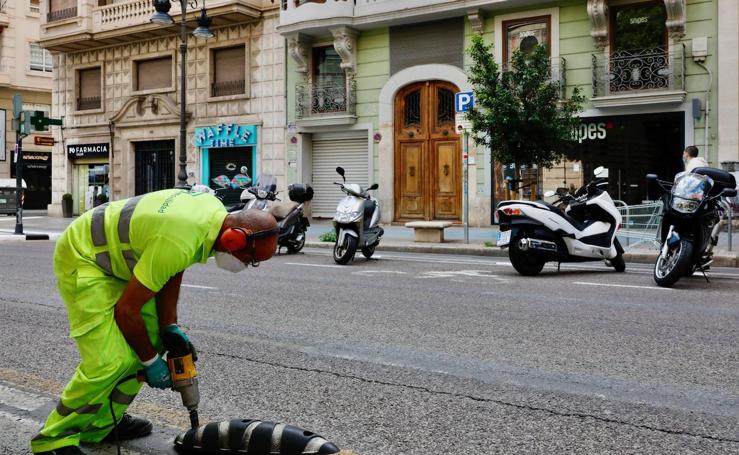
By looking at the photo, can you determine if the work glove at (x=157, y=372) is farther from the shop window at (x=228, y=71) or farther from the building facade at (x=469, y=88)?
the shop window at (x=228, y=71)

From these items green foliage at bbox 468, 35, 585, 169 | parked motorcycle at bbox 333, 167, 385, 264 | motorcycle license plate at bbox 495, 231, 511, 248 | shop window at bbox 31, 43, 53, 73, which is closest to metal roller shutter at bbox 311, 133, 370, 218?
green foliage at bbox 468, 35, 585, 169

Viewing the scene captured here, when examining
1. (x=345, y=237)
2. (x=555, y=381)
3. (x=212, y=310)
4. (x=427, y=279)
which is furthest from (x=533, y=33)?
(x=555, y=381)

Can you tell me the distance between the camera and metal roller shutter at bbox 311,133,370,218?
2361 cm

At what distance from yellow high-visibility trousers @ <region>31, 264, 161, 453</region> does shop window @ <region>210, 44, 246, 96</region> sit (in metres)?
23.3

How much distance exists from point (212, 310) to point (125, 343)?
4294mm

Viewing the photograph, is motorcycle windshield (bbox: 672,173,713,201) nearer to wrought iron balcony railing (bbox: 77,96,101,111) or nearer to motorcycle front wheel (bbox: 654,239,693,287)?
motorcycle front wheel (bbox: 654,239,693,287)

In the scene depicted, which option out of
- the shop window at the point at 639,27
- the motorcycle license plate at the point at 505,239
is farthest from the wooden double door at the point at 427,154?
the motorcycle license plate at the point at 505,239

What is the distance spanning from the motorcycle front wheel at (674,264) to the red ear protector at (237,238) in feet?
22.7

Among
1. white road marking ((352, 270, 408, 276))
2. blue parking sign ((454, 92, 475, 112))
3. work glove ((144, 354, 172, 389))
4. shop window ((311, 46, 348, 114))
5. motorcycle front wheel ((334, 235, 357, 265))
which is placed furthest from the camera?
shop window ((311, 46, 348, 114))

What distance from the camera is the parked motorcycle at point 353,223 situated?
11922 millimetres

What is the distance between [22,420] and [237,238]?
1650mm

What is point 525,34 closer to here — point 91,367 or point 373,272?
point 373,272

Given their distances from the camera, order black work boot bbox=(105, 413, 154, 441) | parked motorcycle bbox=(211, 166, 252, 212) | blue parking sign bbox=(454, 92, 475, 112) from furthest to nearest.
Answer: parked motorcycle bbox=(211, 166, 252, 212) → blue parking sign bbox=(454, 92, 475, 112) → black work boot bbox=(105, 413, 154, 441)

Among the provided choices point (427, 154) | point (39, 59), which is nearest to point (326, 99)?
point (427, 154)
